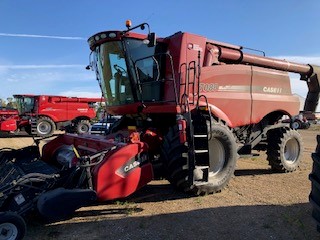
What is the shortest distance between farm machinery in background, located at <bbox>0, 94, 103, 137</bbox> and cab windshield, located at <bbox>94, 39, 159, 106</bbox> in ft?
37.3

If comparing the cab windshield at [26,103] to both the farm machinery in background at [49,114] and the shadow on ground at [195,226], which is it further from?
the shadow on ground at [195,226]

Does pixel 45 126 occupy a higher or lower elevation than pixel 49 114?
lower

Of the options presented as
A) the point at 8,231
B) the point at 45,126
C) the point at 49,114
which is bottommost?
the point at 8,231

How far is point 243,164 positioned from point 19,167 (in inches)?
219

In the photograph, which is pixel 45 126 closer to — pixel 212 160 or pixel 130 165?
pixel 212 160

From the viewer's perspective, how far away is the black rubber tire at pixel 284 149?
24.8 feet

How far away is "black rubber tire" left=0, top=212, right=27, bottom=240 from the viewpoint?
11.5 feet

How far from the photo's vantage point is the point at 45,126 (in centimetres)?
1820

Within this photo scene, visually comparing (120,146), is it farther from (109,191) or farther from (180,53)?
(180,53)

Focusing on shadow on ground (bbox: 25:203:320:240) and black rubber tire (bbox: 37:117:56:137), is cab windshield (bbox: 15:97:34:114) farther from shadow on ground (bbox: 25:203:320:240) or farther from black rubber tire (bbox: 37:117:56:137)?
shadow on ground (bbox: 25:203:320:240)

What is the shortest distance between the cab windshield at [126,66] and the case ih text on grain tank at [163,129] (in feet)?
0.06

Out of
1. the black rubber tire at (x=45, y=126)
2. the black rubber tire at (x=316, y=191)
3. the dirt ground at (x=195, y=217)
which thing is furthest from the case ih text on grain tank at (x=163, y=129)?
the black rubber tire at (x=45, y=126)

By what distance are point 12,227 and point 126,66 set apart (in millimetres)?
3651

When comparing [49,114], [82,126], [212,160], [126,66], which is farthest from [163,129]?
[82,126]
